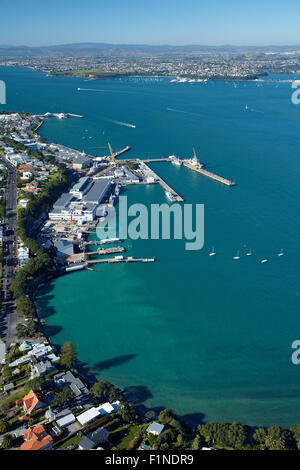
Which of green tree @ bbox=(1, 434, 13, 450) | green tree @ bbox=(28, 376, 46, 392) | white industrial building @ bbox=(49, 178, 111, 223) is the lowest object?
green tree @ bbox=(1, 434, 13, 450)

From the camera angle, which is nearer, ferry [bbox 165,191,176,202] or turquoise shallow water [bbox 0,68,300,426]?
turquoise shallow water [bbox 0,68,300,426]

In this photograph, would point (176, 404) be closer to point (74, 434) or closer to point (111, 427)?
point (111, 427)

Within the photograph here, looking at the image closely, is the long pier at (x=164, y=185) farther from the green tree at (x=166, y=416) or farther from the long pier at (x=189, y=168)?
the green tree at (x=166, y=416)

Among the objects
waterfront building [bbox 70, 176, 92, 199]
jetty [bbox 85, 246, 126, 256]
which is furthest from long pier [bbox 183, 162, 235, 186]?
jetty [bbox 85, 246, 126, 256]

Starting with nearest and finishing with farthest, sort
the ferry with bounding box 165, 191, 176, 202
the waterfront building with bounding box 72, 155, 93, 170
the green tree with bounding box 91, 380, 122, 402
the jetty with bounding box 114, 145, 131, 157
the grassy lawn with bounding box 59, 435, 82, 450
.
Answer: the grassy lawn with bounding box 59, 435, 82, 450, the green tree with bounding box 91, 380, 122, 402, the ferry with bounding box 165, 191, 176, 202, the waterfront building with bounding box 72, 155, 93, 170, the jetty with bounding box 114, 145, 131, 157

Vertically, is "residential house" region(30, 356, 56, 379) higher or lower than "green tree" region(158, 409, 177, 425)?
higher

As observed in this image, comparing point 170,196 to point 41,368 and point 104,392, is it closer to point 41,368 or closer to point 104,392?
point 41,368

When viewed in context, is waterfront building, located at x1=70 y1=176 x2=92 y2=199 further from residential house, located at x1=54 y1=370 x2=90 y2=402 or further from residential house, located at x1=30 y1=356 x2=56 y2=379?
residential house, located at x1=54 y1=370 x2=90 y2=402
